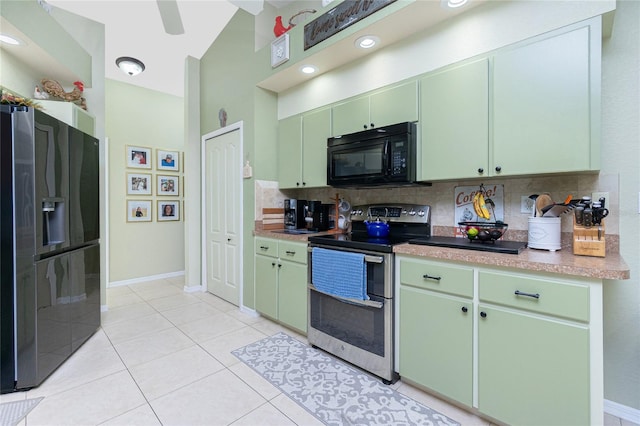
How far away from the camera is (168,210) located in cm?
482

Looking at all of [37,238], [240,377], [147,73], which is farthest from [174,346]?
[147,73]

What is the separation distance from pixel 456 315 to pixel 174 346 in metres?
2.29

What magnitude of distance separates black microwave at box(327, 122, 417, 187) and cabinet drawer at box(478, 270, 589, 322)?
884mm

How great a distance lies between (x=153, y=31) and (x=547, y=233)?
4297 millimetres

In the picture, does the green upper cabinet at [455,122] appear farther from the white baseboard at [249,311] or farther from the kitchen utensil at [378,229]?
the white baseboard at [249,311]

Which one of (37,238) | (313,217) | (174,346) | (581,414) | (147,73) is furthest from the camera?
(147,73)

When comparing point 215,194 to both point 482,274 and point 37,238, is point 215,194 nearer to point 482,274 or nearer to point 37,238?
point 37,238

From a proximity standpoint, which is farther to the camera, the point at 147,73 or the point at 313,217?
the point at 147,73

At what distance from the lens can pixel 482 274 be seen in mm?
1546

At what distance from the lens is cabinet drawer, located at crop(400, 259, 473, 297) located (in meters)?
1.61

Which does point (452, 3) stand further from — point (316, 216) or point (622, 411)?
point (622, 411)

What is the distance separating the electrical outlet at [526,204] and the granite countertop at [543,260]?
1.00ft

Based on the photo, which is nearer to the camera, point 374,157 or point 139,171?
point 374,157

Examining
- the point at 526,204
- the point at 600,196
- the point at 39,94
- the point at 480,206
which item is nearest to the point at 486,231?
the point at 480,206
